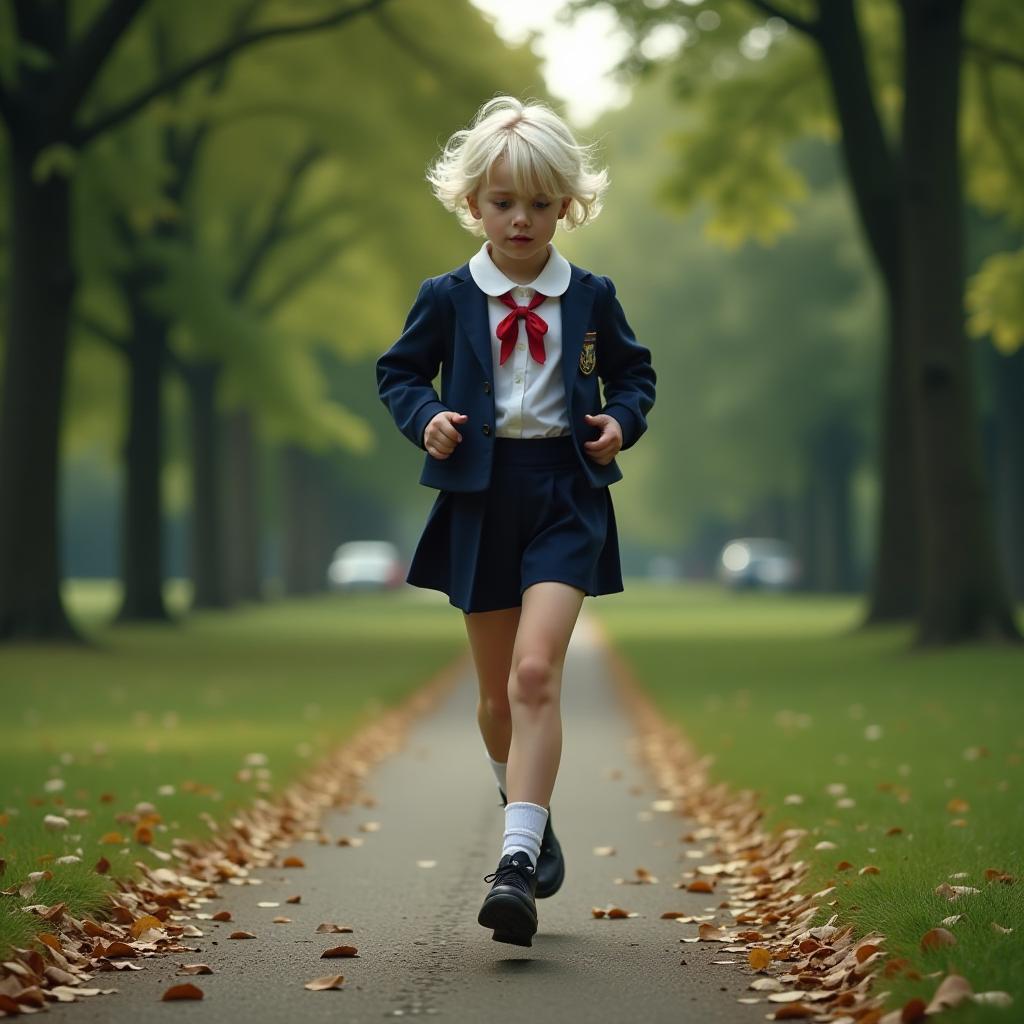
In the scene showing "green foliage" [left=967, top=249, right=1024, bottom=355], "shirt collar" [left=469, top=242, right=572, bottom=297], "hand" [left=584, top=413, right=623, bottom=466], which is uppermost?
"green foliage" [left=967, top=249, right=1024, bottom=355]

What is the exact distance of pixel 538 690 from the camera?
4.86 metres

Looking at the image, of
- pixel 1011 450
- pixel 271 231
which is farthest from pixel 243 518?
pixel 1011 450

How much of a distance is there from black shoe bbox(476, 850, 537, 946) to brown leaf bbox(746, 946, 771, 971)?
1.94ft

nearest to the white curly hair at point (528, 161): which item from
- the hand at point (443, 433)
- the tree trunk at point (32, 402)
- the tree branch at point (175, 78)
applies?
the hand at point (443, 433)

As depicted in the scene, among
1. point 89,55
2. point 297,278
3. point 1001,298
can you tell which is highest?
point 297,278

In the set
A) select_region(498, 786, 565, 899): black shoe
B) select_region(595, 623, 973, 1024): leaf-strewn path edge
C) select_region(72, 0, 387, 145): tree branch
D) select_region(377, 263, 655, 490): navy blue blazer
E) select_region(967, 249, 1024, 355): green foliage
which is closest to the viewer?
select_region(595, 623, 973, 1024): leaf-strewn path edge

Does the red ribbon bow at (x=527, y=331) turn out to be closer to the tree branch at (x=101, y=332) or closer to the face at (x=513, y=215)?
the face at (x=513, y=215)

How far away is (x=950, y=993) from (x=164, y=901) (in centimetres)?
281

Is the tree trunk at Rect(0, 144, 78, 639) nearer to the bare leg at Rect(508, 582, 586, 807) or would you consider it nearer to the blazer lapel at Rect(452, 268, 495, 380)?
the blazer lapel at Rect(452, 268, 495, 380)

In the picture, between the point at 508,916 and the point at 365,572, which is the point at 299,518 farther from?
the point at 508,916

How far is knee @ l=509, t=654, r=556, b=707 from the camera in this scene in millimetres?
4832

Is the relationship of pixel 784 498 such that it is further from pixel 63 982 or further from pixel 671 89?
pixel 63 982

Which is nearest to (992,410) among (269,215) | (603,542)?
(269,215)

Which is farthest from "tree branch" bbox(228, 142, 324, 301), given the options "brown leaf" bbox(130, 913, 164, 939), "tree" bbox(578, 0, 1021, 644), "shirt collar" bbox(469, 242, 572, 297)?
"brown leaf" bbox(130, 913, 164, 939)
